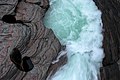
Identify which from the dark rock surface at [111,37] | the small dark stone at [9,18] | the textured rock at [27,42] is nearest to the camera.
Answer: the textured rock at [27,42]

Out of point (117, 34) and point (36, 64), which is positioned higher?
point (117, 34)

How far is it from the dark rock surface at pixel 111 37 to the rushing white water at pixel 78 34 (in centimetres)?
19

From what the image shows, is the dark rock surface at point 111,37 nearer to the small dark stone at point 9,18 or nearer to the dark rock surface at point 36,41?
the dark rock surface at point 36,41

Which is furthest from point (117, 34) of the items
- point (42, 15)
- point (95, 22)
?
point (42, 15)

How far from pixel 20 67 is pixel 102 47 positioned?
2589 millimetres

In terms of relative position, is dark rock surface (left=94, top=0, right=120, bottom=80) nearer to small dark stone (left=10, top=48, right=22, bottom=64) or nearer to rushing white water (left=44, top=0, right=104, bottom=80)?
rushing white water (left=44, top=0, right=104, bottom=80)

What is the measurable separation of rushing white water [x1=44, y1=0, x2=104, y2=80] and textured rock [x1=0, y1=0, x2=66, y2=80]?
0.43 m

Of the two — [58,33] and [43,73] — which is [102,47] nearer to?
[58,33]

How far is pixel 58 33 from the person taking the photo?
7816 mm

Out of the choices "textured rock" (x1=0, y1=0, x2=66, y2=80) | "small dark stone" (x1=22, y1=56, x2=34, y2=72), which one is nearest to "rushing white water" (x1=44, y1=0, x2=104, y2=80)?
"textured rock" (x1=0, y1=0, x2=66, y2=80)

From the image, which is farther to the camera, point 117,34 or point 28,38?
point 117,34

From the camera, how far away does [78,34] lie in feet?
25.7

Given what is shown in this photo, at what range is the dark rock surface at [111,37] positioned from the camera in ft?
21.2

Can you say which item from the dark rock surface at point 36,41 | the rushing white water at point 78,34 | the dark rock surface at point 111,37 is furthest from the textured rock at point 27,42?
the dark rock surface at point 111,37
